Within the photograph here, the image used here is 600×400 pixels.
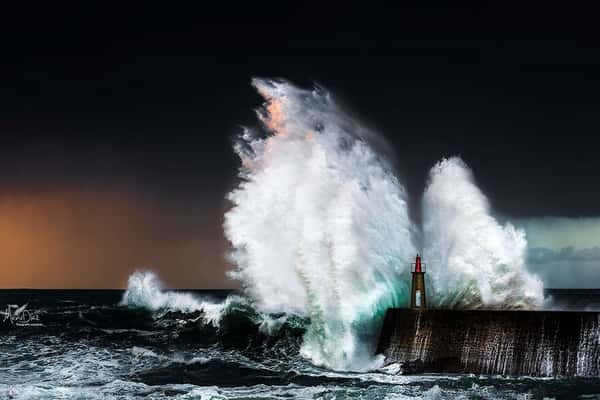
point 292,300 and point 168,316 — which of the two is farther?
point 168,316

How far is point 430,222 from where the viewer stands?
21.1 m

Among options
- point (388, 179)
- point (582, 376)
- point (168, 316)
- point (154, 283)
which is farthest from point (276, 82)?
point (154, 283)

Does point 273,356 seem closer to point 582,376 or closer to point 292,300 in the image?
point 292,300

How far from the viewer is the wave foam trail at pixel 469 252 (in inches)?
750

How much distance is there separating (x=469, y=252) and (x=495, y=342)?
4839 mm

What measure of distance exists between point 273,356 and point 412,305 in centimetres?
438

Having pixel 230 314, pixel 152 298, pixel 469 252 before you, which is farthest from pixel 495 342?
pixel 152 298

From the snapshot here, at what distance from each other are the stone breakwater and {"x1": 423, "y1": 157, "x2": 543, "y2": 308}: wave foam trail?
3.30 meters

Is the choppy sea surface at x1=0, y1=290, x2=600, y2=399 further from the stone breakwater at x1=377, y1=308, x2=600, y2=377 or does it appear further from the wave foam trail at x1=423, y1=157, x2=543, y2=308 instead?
the wave foam trail at x1=423, y1=157, x2=543, y2=308

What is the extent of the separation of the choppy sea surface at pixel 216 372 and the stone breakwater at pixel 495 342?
16.5 inches

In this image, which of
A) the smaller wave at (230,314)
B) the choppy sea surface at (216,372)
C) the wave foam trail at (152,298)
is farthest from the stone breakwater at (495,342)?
the wave foam trail at (152,298)

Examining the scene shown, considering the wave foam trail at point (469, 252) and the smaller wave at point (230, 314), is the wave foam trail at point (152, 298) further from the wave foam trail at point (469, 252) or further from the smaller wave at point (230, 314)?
the wave foam trail at point (469, 252)

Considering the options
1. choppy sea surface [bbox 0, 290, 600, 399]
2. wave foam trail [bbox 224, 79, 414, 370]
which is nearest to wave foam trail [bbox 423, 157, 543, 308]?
wave foam trail [bbox 224, 79, 414, 370]

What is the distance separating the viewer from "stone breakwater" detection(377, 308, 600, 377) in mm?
14086
